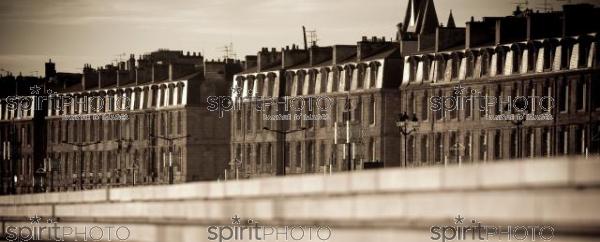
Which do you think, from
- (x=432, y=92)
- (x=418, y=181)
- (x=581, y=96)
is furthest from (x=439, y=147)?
(x=418, y=181)

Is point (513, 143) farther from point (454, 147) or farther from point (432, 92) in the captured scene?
point (432, 92)

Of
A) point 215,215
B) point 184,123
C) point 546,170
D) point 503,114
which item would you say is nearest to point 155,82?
point 184,123

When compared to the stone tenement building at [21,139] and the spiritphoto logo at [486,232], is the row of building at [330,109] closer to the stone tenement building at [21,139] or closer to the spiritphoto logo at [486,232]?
the stone tenement building at [21,139]

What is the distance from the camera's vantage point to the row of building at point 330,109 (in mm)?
90812

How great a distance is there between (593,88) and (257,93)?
1559 inches

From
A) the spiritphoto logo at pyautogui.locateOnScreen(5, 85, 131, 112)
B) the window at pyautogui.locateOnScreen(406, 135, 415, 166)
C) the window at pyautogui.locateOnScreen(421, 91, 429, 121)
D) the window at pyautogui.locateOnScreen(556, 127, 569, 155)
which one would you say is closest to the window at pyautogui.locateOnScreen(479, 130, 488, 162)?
the window at pyautogui.locateOnScreen(421, 91, 429, 121)

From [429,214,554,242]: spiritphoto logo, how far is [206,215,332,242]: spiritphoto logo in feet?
14.7

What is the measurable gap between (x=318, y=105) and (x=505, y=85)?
73.6ft

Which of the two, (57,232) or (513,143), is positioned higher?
(513,143)

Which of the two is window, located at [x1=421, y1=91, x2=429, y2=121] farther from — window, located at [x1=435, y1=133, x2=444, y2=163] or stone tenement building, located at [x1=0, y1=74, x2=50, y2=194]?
stone tenement building, located at [x1=0, y1=74, x2=50, y2=194]

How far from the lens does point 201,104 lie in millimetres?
133000

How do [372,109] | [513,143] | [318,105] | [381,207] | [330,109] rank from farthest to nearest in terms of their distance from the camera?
1. [318,105]
2. [330,109]
3. [372,109]
4. [513,143]
5. [381,207]

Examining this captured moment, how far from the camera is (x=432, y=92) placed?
103 meters

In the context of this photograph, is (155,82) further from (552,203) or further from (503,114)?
(552,203)
